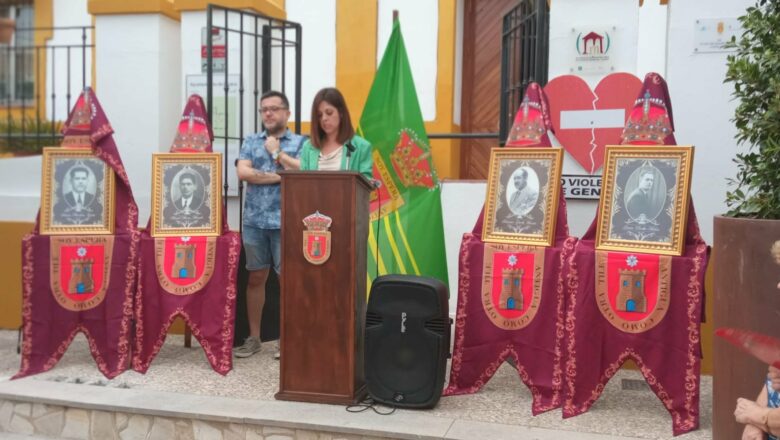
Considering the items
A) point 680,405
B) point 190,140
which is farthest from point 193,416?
point 680,405

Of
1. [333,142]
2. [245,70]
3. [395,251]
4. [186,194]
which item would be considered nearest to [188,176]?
[186,194]

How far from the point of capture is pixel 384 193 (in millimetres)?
5453

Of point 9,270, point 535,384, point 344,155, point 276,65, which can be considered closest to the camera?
point 535,384

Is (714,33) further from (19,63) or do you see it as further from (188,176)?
(19,63)

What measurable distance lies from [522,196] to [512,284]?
0.50m

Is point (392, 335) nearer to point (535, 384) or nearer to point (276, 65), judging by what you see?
point (535, 384)

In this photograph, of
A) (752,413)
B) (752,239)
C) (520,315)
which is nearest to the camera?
(752,413)

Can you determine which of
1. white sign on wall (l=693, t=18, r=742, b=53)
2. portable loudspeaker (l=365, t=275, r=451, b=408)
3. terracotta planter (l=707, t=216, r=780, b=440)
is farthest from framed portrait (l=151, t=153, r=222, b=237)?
white sign on wall (l=693, t=18, r=742, b=53)

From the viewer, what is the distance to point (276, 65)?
7.69 m

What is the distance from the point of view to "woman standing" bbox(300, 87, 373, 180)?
461cm

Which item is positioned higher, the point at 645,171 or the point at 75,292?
the point at 645,171

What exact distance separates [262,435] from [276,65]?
15.2 ft

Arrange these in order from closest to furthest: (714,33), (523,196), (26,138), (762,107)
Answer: (762,107), (523,196), (714,33), (26,138)

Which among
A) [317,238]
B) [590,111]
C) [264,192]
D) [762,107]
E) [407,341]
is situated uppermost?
[590,111]
